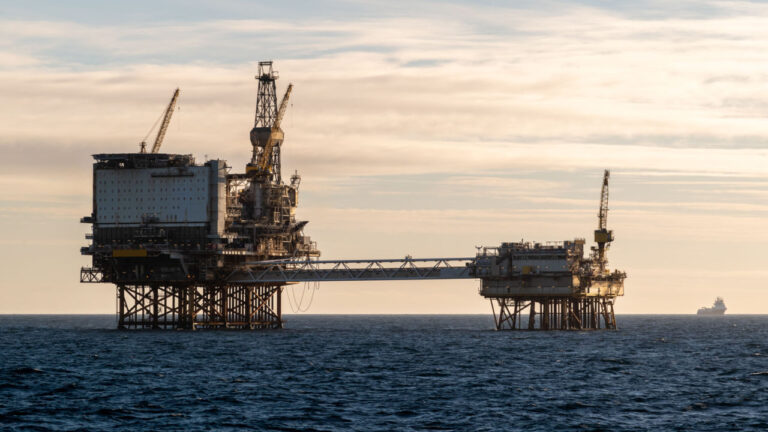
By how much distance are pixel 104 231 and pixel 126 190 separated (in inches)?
235

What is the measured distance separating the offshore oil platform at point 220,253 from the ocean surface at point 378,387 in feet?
61.6

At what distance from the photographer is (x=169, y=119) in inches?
6624

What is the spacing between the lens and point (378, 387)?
254 ft

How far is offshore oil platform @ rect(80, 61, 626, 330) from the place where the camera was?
5531 inches

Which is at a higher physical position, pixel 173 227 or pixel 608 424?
pixel 173 227

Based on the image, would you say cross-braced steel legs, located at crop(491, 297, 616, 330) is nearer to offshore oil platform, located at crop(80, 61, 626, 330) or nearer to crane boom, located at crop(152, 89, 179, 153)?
offshore oil platform, located at crop(80, 61, 626, 330)

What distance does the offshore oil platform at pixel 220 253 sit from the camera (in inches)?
5531

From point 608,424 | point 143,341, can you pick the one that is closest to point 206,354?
point 143,341

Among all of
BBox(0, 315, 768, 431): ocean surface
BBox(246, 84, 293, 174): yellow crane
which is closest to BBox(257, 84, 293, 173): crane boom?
BBox(246, 84, 293, 174): yellow crane

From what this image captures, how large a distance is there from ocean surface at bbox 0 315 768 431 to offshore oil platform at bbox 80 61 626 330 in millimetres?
18772

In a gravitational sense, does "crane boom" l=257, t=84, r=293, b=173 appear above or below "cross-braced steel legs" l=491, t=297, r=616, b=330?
above

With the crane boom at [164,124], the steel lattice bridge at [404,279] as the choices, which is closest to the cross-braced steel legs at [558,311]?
the steel lattice bridge at [404,279]

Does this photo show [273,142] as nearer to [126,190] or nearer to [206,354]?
[126,190]

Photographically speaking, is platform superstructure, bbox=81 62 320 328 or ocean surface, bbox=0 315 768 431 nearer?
ocean surface, bbox=0 315 768 431
